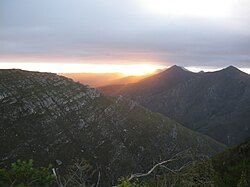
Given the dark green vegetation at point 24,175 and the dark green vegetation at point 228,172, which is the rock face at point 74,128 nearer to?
the dark green vegetation at point 228,172

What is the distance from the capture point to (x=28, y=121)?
142 m

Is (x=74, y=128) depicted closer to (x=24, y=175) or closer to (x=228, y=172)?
(x=228, y=172)

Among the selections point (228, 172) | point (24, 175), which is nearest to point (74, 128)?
point (228, 172)

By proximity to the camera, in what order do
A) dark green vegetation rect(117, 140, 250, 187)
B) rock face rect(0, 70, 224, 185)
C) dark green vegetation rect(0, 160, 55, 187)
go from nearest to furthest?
dark green vegetation rect(117, 140, 250, 187) → dark green vegetation rect(0, 160, 55, 187) → rock face rect(0, 70, 224, 185)

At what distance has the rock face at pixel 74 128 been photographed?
131 metres

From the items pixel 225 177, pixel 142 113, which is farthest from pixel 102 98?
pixel 225 177

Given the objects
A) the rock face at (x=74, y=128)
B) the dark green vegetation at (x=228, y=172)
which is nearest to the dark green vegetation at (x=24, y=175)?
the dark green vegetation at (x=228, y=172)

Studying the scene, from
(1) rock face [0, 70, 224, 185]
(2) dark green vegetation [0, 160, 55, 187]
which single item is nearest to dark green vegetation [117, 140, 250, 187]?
(2) dark green vegetation [0, 160, 55, 187]

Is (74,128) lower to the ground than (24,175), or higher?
lower

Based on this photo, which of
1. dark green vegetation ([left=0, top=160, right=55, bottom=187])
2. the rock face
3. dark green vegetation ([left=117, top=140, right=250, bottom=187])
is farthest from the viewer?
the rock face

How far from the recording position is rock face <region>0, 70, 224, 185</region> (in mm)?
130750

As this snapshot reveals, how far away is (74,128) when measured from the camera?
498 feet

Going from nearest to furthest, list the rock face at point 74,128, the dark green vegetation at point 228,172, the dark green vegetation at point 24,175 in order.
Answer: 1. the dark green vegetation at point 228,172
2. the dark green vegetation at point 24,175
3. the rock face at point 74,128

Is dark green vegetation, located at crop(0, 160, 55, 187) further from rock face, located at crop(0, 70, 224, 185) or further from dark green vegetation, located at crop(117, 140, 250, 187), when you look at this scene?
rock face, located at crop(0, 70, 224, 185)
